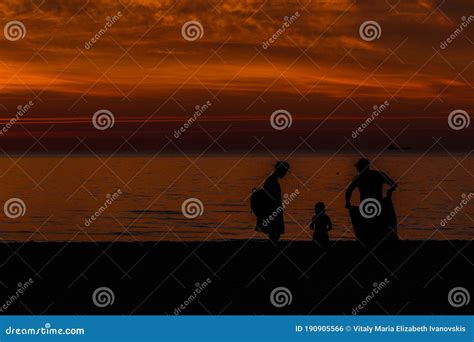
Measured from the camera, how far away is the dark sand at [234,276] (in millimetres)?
11203

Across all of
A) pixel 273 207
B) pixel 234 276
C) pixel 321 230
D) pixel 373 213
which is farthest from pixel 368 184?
pixel 234 276

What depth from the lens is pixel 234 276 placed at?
13.0 metres

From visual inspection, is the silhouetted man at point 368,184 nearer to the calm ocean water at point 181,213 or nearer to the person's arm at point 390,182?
the person's arm at point 390,182

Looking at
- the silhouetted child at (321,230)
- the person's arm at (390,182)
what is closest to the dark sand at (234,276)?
the silhouetted child at (321,230)

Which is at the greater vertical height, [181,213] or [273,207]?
[181,213]

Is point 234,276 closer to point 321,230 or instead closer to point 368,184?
point 368,184

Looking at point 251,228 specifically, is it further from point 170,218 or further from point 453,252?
point 453,252

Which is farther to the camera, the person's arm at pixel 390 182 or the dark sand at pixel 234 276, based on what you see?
the person's arm at pixel 390 182

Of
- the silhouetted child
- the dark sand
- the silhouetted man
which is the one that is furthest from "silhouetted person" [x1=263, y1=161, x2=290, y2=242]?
the silhouetted man

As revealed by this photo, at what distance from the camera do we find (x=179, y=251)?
1578cm

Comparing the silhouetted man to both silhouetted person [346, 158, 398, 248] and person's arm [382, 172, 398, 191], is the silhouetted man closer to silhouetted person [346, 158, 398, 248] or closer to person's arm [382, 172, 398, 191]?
silhouetted person [346, 158, 398, 248]

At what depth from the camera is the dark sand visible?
11203mm

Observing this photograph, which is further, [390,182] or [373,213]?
[373,213]

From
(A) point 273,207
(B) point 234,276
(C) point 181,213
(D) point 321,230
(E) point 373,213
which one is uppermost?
(C) point 181,213
